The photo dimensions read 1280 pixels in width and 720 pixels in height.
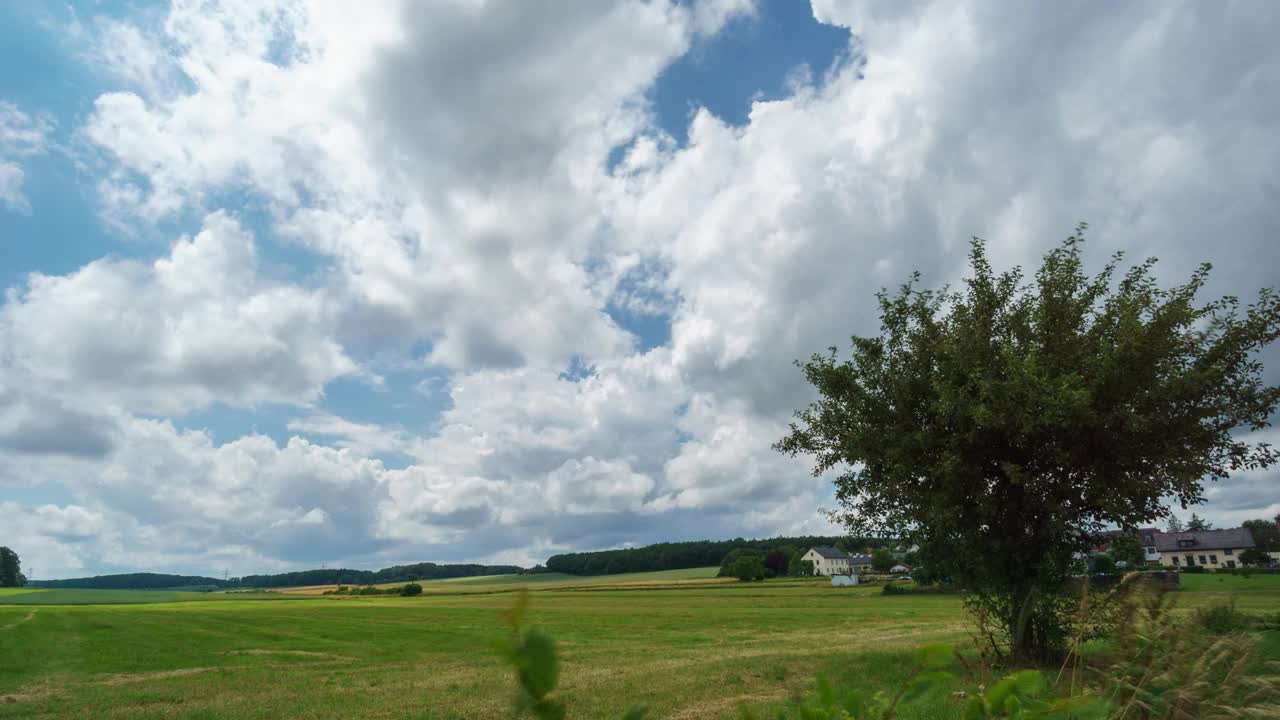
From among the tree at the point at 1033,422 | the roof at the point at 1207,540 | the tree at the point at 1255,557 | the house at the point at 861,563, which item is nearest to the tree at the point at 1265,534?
the roof at the point at 1207,540

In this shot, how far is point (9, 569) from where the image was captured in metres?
162

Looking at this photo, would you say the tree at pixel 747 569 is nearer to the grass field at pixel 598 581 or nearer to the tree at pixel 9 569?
the grass field at pixel 598 581

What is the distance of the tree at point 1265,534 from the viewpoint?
11681cm

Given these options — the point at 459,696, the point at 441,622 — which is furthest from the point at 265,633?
the point at 459,696

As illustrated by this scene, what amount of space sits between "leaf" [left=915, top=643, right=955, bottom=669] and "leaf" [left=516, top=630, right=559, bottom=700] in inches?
40.4

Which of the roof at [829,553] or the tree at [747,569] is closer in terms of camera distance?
the tree at [747,569]

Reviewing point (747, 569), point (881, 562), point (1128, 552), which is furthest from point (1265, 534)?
point (1128, 552)

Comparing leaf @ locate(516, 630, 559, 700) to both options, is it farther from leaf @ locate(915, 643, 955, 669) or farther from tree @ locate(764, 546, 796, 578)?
tree @ locate(764, 546, 796, 578)

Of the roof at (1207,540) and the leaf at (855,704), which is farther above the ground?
the leaf at (855,704)

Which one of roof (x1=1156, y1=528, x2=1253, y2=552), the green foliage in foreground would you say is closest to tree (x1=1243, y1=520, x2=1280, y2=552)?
roof (x1=1156, y1=528, x2=1253, y2=552)

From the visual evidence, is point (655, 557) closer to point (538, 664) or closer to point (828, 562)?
point (828, 562)

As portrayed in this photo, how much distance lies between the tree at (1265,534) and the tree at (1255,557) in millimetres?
6871

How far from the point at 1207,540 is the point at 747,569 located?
2993 inches

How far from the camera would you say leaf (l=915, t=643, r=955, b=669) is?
5.39 feet
